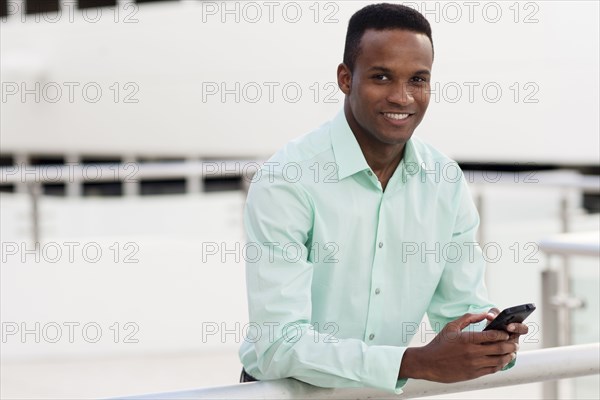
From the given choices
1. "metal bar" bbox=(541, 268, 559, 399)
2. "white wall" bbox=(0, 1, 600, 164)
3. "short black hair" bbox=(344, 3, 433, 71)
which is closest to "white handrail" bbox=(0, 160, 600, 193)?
"metal bar" bbox=(541, 268, 559, 399)

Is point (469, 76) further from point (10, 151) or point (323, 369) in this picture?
point (323, 369)

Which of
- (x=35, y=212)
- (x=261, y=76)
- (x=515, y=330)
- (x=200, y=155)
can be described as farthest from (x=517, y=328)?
(x=200, y=155)

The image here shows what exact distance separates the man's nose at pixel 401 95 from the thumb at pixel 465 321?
0.41 m

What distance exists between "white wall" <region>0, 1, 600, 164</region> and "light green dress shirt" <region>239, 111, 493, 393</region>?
852 cm

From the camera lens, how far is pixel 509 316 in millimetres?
1562

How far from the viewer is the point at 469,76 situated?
1139 centimetres

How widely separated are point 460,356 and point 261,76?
11293 millimetres

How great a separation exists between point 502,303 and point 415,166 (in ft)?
13.6

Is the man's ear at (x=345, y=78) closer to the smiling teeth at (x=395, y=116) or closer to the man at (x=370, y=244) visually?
the man at (x=370, y=244)

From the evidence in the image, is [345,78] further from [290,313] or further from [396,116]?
[290,313]

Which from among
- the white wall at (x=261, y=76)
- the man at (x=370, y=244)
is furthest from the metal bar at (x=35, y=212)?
the white wall at (x=261, y=76)

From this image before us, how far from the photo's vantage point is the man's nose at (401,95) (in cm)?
168

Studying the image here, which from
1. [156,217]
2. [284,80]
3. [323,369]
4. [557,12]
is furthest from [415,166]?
[284,80]

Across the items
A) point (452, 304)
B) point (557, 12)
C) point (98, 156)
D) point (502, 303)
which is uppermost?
point (557, 12)
